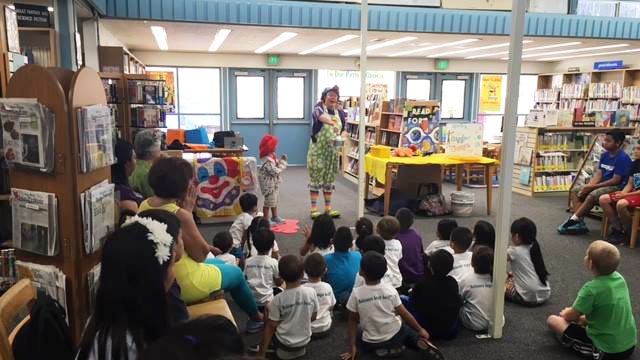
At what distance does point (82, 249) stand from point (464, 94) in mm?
12025

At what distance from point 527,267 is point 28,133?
3458mm

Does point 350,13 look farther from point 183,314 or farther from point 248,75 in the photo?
point 183,314

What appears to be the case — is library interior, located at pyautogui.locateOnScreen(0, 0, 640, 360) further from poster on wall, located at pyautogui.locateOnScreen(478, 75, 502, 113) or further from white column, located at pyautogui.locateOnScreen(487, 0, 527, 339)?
poster on wall, located at pyautogui.locateOnScreen(478, 75, 502, 113)

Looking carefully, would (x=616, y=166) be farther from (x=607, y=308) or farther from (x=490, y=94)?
(x=490, y=94)

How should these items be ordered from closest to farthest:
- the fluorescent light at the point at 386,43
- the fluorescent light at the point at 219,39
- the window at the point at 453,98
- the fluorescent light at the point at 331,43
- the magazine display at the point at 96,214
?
1. the magazine display at the point at 96,214
2. the fluorescent light at the point at 219,39
3. the fluorescent light at the point at 331,43
4. the fluorescent light at the point at 386,43
5. the window at the point at 453,98

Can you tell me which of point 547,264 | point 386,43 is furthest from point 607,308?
point 386,43

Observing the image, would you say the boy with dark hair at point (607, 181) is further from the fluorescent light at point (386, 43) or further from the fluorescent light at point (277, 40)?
the fluorescent light at point (277, 40)

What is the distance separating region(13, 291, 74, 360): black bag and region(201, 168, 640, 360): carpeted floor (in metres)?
1.61

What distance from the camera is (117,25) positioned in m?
7.12

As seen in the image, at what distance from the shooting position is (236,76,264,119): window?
460 inches

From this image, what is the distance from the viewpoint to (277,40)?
8.80 m

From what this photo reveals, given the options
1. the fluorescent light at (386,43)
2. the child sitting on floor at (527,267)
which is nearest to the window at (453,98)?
the fluorescent light at (386,43)

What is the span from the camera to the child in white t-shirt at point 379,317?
2875mm

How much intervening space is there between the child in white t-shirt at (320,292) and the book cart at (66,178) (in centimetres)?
126
